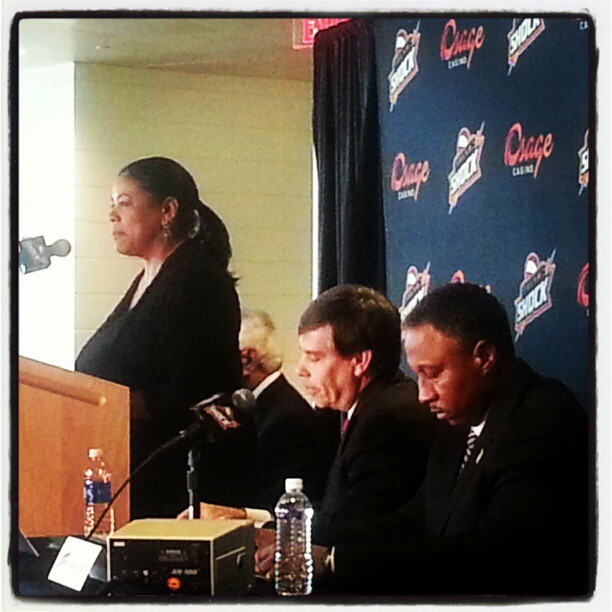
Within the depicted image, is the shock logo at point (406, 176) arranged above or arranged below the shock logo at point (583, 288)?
above

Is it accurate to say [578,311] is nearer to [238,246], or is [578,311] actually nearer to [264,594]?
[238,246]

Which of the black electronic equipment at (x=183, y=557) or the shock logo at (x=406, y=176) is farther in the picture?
the shock logo at (x=406, y=176)

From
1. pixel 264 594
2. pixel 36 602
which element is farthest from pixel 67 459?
pixel 264 594

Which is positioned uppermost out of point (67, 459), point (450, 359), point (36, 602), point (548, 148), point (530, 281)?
point (548, 148)

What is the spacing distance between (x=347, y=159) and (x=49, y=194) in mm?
674

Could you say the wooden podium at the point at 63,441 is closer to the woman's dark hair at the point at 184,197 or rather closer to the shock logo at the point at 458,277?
the woman's dark hair at the point at 184,197

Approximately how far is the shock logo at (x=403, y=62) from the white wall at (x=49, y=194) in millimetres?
720

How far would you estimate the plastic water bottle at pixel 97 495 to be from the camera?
8.55 ft

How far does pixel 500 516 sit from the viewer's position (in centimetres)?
255

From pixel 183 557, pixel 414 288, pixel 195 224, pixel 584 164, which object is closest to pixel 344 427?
pixel 414 288

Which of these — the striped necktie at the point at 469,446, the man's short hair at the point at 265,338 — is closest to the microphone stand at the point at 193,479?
the man's short hair at the point at 265,338

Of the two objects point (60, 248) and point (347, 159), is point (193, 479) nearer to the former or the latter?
point (60, 248)
